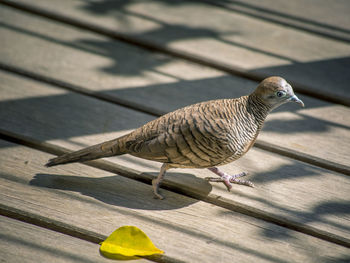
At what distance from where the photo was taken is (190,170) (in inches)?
91.5

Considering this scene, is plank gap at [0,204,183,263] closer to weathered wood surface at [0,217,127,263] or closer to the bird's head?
weathered wood surface at [0,217,127,263]

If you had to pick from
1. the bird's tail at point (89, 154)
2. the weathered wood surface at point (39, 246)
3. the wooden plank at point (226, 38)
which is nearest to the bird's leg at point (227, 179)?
the bird's tail at point (89, 154)

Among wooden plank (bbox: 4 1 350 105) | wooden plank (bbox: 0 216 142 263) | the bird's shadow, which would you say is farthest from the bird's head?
wooden plank (bbox: 0 216 142 263)

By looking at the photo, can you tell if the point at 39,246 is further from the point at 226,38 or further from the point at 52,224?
the point at 226,38

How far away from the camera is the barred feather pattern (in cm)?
200

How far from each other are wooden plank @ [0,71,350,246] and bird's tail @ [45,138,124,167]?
181 millimetres

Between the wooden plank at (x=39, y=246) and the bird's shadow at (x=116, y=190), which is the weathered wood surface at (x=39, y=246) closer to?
the wooden plank at (x=39, y=246)

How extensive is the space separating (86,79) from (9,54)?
595 mm

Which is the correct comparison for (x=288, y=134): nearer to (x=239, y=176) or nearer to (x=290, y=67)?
(x=239, y=176)

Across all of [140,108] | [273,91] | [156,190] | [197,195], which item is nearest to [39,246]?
[156,190]

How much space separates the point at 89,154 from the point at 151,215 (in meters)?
0.42

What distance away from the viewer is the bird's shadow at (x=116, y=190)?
2057 mm

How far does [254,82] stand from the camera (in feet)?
9.61

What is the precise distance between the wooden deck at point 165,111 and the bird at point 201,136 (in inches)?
6.7
